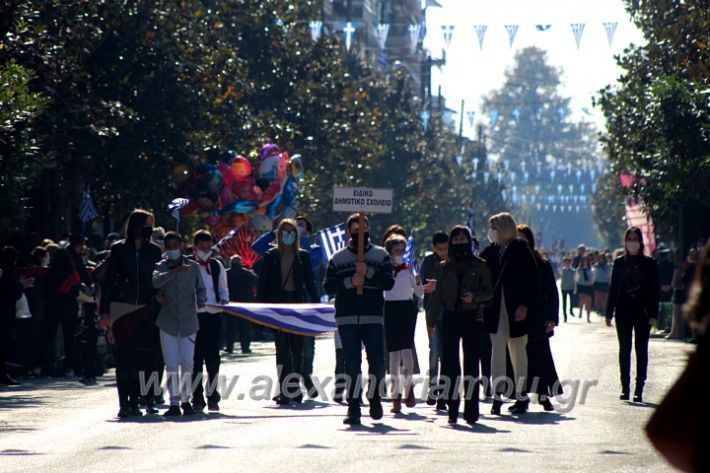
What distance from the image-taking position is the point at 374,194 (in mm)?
13992

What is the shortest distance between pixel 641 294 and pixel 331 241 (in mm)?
5504

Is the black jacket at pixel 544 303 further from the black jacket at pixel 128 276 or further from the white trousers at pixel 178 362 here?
the black jacket at pixel 128 276

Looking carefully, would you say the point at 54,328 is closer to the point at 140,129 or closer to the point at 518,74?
the point at 140,129

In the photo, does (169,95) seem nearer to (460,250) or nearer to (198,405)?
(198,405)

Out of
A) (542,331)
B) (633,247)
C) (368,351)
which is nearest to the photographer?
(368,351)

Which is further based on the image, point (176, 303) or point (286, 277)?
point (286, 277)

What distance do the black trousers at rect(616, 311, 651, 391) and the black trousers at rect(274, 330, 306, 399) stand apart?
3251 millimetres

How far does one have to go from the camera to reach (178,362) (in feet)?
43.7

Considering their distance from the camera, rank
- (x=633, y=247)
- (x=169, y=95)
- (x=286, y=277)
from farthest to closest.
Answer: (x=169, y=95)
(x=286, y=277)
(x=633, y=247)

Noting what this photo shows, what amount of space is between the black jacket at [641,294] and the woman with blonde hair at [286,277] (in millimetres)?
3027

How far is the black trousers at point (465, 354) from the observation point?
40.7 ft

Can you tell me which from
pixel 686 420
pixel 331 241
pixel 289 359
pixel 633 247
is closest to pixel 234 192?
pixel 331 241

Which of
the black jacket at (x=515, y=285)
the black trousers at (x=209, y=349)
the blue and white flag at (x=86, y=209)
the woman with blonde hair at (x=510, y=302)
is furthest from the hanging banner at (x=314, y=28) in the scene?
the black jacket at (x=515, y=285)

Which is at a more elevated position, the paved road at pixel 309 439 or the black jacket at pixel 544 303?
the black jacket at pixel 544 303
